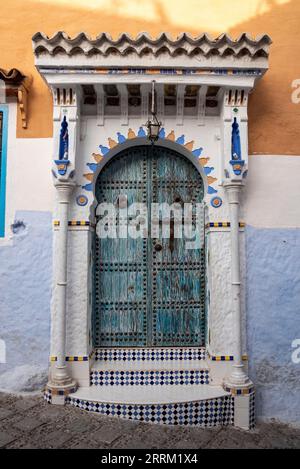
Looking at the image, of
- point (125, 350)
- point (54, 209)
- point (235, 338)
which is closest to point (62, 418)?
point (125, 350)

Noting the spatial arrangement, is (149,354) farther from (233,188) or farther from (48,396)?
(233,188)

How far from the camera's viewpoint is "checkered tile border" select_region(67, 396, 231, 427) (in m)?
3.17

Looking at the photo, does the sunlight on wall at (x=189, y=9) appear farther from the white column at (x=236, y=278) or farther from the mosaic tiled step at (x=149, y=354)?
the mosaic tiled step at (x=149, y=354)

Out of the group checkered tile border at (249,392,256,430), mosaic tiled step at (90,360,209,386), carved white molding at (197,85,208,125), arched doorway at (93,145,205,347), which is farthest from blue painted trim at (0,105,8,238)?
checkered tile border at (249,392,256,430)

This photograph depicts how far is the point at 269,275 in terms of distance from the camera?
3680mm

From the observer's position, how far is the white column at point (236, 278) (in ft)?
11.2

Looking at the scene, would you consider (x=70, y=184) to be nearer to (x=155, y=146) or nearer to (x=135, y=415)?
(x=155, y=146)

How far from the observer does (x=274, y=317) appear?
A: 366 centimetres

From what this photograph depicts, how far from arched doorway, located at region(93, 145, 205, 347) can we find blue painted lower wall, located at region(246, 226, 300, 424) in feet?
1.70

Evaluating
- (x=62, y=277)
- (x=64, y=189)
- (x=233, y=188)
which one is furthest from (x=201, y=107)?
(x=62, y=277)

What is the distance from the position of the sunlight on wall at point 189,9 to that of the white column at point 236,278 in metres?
1.83

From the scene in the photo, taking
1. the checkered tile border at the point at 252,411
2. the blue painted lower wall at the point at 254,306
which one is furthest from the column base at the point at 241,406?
the blue painted lower wall at the point at 254,306

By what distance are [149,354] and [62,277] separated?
1.18 m
